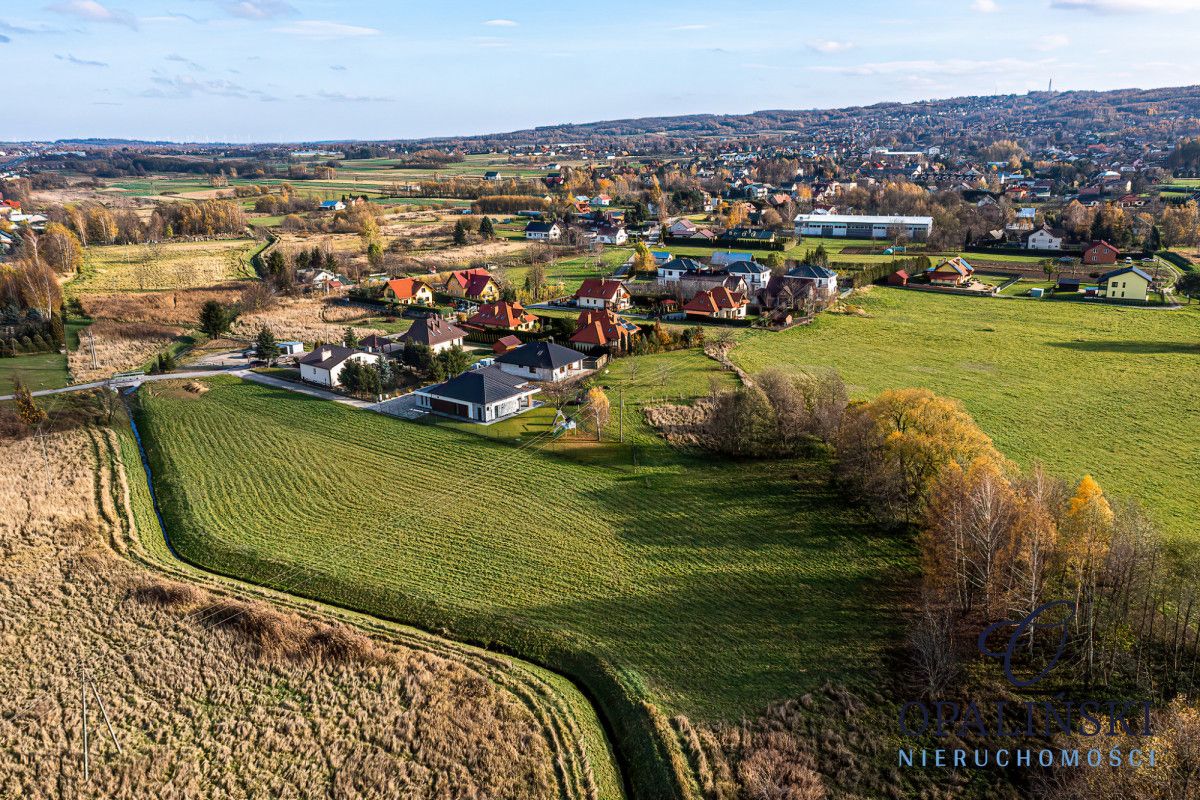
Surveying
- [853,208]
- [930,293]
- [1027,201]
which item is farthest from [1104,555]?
[1027,201]

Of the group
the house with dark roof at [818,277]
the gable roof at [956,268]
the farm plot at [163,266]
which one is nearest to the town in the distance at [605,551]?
the house with dark roof at [818,277]

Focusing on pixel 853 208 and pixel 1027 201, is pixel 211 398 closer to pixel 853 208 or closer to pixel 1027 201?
pixel 853 208

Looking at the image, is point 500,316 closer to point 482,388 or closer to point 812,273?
point 482,388

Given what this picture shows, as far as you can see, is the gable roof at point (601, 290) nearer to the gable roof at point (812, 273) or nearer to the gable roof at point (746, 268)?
the gable roof at point (746, 268)

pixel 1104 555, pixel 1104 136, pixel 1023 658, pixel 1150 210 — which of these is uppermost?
pixel 1104 136
